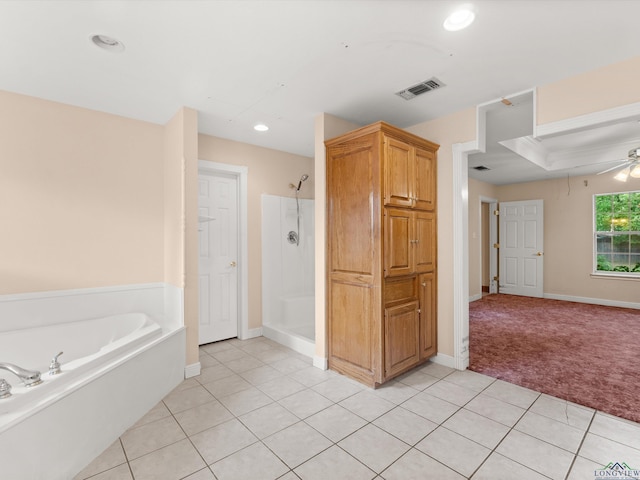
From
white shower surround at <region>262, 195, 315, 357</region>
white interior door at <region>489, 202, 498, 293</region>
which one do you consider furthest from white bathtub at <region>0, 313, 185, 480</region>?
white interior door at <region>489, 202, 498, 293</region>

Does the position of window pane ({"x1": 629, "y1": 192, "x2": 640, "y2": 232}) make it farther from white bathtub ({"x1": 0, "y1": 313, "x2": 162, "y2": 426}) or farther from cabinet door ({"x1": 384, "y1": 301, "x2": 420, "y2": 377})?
white bathtub ({"x1": 0, "y1": 313, "x2": 162, "y2": 426})

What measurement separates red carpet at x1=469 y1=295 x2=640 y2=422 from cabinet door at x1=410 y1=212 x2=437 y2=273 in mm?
1140

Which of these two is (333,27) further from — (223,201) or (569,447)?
(569,447)

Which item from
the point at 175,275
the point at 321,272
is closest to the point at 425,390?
the point at 321,272

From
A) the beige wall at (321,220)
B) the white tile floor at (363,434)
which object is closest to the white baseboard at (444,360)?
the white tile floor at (363,434)

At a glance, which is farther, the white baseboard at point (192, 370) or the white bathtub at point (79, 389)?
→ the white baseboard at point (192, 370)

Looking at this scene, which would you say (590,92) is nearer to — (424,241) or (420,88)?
(420,88)

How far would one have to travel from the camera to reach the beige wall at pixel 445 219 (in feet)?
10.2

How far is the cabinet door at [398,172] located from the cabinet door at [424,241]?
0.82 feet

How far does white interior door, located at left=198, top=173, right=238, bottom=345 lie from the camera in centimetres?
379

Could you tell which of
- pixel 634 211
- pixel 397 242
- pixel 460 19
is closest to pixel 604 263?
pixel 634 211

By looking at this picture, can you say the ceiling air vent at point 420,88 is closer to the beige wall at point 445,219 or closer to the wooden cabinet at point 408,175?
the wooden cabinet at point 408,175

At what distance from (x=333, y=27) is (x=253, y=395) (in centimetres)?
273

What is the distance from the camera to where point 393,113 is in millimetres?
3129
